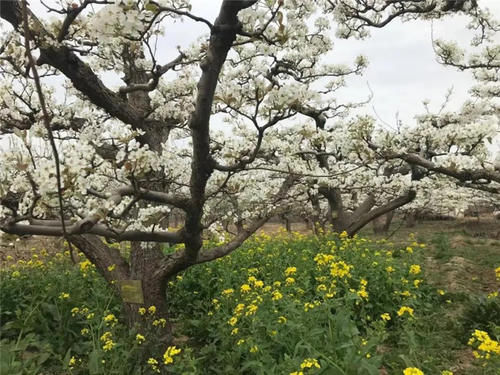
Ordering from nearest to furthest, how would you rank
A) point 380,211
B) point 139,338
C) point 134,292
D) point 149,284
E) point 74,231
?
point 74,231 < point 139,338 < point 134,292 < point 149,284 < point 380,211

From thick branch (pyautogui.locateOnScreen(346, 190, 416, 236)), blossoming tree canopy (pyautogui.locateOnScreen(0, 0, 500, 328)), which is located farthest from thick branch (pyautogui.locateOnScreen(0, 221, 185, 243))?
thick branch (pyautogui.locateOnScreen(346, 190, 416, 236))

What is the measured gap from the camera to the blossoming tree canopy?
8.58 feet

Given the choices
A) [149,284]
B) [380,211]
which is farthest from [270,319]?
[380,211]

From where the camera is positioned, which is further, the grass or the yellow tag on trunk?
the yellow tag on trunk

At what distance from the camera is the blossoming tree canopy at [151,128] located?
2615mm

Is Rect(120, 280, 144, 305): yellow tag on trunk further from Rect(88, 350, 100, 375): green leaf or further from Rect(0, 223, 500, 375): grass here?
Rect(88, 350, 100, 375): green leaf

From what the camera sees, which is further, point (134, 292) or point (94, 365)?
point (134, 292)

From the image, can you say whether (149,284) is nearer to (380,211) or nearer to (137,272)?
(137,272)

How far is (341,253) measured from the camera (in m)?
7.96

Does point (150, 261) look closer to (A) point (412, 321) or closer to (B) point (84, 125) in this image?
(B) point (84, 125)

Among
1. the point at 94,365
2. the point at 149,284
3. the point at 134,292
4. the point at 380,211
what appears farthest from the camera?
the point at 380,211

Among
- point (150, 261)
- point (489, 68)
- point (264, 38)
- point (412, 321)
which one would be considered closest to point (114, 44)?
point (150, 261)

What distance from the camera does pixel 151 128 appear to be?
590cm

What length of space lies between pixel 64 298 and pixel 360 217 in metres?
8.36
